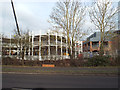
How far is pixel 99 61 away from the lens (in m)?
14.7

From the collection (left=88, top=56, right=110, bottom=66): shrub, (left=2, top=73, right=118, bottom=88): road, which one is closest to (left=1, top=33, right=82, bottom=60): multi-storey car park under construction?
(left=88, top=56, right=110, bottom=66): shrub

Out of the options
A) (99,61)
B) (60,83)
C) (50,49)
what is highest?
(50,49)

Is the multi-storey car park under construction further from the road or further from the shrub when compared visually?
the road

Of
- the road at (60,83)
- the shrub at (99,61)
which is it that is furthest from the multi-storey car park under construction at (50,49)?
the road at (60,83)

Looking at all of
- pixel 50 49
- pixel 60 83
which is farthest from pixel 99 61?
pixel 60 83

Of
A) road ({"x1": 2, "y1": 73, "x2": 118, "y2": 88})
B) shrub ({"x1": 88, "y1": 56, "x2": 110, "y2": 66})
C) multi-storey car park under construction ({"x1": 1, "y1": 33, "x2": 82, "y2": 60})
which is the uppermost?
multi-storey car park under construction ({"x1": 1, "y1": 33, "x2": 82, "y2": 60})

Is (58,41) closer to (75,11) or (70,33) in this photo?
(70,33)

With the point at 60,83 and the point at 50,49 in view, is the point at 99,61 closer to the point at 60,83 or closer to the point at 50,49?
the point at 50,49

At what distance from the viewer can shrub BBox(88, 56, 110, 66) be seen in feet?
48.4

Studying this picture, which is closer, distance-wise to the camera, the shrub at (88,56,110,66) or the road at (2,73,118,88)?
the road at (2,73,118,88)

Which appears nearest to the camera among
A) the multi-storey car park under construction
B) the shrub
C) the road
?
the road

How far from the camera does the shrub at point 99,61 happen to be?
48.4 ft

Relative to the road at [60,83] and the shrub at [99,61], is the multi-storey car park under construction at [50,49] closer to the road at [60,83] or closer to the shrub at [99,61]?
the shrub at [99,61]

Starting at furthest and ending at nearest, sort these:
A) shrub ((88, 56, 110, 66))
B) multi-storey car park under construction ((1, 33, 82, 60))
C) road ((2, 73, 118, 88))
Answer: multi-storey car park under construction ((1, 33, 82, 60)) < shrub ((88, 56, 110, 66)) < road ((2, 73, 118, 88))
